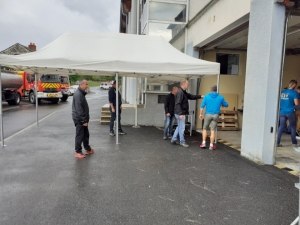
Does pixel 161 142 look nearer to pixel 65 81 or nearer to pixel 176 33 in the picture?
pixel 176 33

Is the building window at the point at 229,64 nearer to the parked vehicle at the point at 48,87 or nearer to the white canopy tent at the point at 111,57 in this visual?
the white canopy tent at the point at 111,57

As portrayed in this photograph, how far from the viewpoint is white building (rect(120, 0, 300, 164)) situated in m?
5.19

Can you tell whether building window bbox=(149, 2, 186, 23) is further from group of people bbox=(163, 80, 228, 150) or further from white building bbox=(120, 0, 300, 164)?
group of people bbox=(163, 80, 228, 150)

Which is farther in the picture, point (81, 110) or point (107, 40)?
point (107, 40)

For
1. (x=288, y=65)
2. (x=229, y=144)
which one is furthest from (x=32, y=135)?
(x=288, y=65)

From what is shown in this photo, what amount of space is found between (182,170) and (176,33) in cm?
744

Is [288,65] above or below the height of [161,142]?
above

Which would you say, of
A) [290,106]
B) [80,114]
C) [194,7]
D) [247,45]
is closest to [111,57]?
[80,114]

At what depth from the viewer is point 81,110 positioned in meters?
5.59

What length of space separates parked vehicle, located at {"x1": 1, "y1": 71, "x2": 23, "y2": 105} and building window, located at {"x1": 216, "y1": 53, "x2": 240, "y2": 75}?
14.2 metres

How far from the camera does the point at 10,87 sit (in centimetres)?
1809

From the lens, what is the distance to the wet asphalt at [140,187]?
3264 mm

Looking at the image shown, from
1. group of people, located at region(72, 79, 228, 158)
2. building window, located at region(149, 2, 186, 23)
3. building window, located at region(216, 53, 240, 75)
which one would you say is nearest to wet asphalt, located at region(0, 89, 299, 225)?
group of people, located at region(72, 79, 228, 158)

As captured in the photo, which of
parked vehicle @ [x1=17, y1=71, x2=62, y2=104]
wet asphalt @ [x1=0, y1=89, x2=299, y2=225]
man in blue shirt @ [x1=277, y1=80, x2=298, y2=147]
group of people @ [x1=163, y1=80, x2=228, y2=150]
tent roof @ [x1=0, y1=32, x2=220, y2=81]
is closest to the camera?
wet asphalt @ [x1=0, y1=89, x2=299, y2=225]
